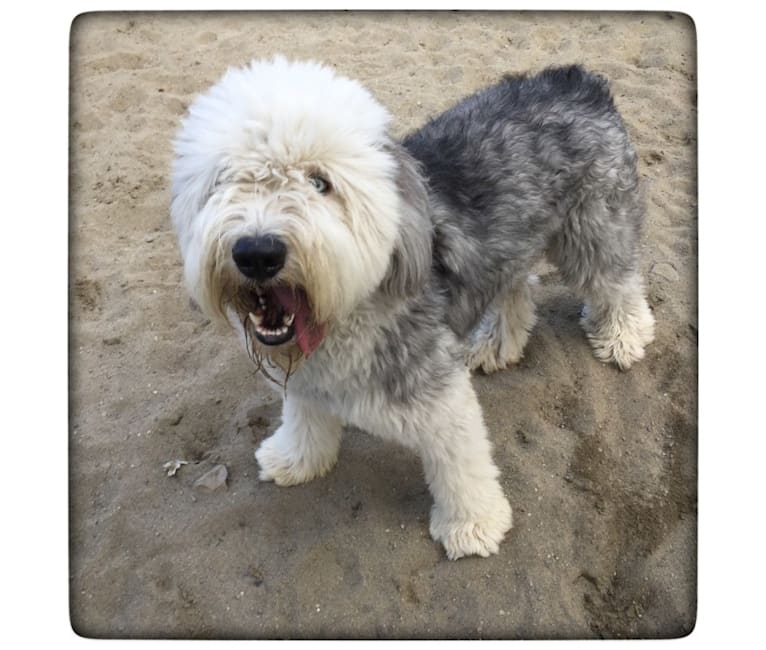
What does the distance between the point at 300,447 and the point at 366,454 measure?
1.36 feet

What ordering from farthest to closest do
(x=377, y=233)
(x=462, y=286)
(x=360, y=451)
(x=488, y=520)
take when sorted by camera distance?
(x=360, y=451)
(x=488, y=520)
(x=462, y=286)
(x=377, y=233)

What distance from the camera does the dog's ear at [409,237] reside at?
7.14 ft

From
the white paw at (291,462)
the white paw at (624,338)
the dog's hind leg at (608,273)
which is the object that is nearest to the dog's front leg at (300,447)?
the white paw at (291,462)

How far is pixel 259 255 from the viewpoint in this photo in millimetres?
1880

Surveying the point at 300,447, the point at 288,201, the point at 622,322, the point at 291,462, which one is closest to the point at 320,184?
the point at 288,201

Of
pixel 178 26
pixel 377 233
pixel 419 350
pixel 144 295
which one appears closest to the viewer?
pixel 377 233

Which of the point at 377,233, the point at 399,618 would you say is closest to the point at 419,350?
the point at 377,233

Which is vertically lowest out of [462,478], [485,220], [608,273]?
[462,478]

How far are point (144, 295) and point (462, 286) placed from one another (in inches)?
103

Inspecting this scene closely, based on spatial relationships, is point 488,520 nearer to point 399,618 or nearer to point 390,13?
point 399,618

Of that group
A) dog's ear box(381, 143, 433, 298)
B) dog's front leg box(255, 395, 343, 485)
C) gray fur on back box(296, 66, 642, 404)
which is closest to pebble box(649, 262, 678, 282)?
gray fur on back box(296, 66, 642, 404)

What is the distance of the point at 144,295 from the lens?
4391 millimetres

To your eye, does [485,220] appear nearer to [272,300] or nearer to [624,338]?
[272,300]

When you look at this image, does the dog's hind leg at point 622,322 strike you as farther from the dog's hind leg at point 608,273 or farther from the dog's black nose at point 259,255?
the dog's black nose at point 259,255
